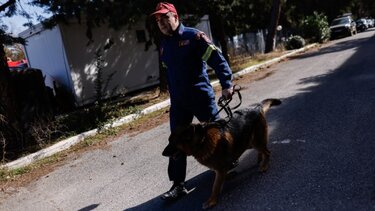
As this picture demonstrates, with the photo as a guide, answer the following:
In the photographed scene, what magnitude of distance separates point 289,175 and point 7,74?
22.4ft

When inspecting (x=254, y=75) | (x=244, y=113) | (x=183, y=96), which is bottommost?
(x=254, y=75)

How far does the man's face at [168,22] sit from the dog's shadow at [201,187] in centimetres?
183

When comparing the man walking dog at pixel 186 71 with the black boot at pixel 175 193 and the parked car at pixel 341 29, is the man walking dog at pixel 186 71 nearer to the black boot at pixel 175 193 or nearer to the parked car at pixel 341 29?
the black boot at pixel 175 193

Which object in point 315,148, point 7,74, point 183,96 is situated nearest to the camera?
point 183,96

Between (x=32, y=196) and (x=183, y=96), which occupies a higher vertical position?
(x=183, y=96)

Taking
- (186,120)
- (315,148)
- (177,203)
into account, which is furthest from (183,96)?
(315,148)

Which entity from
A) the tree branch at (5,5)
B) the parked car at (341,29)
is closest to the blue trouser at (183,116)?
the tree branch at (5,5)

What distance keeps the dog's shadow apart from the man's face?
183cm

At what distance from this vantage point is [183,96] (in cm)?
430

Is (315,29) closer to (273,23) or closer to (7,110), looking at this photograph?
(273,23)

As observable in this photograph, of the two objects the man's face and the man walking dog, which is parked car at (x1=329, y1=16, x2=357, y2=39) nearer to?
the man walking dog

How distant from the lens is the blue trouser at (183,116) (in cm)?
439

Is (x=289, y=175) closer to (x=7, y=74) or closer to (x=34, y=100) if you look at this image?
(x=7, y=74)

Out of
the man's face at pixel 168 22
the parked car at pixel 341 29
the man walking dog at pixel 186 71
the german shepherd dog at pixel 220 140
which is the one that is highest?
the man's face at pixel 168 22
